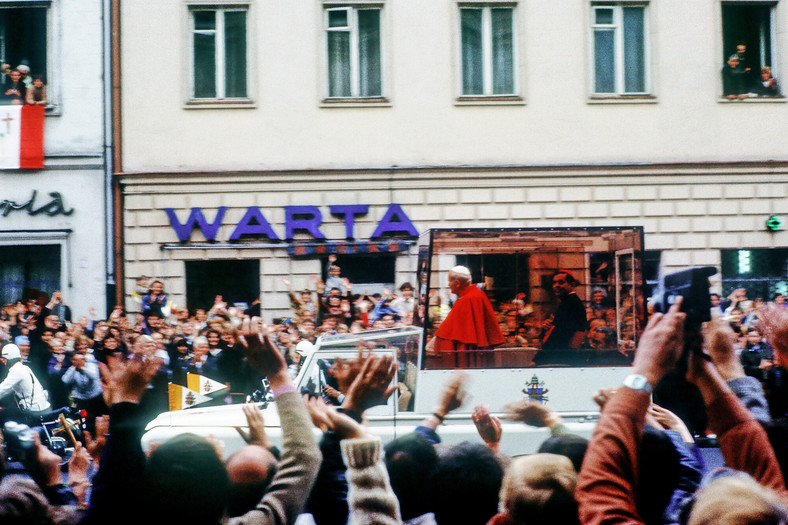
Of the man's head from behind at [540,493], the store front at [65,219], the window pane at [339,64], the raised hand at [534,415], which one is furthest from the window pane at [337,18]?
the man's head from behind at [540,493]

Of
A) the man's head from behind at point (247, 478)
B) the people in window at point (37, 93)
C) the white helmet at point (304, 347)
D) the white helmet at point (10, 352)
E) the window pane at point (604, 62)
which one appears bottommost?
the white helmet at point (10, 352)

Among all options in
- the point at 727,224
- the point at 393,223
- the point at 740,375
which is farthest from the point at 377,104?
the point at 740,375

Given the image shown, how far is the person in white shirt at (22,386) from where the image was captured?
987cm

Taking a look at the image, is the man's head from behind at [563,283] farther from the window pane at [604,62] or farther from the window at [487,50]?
the window pane at [604,62]

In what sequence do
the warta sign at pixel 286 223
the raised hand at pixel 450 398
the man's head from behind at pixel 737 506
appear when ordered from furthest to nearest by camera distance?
1. the warta sign at pixel 286 223
2. the raised hand at pixel 450 398
3. the man's head from behind at pixel 737 506

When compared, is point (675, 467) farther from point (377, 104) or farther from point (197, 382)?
point (377, 104)

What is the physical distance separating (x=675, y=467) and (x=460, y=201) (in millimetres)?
11036

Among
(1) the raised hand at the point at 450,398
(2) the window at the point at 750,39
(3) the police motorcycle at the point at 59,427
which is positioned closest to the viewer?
(1) the raised hand at the point at 450,398

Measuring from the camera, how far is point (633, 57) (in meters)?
13.9

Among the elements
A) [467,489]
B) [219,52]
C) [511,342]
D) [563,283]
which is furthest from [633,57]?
[467,489]

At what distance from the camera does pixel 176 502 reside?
2348 millimetres

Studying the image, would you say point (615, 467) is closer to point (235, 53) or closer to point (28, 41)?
point (235, 53)

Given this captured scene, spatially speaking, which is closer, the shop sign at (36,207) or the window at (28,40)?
the shop sign at (36,207)

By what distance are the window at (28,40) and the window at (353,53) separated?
4620mm
